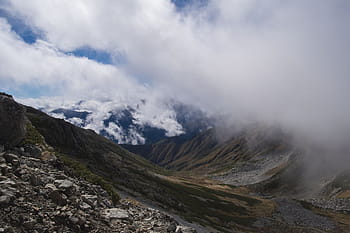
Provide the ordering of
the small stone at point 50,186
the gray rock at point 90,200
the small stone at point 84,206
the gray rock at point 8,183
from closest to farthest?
the gray rock at point 8,183 → the small stone at point 50,186 → the small stone at point 84,206 → the gray rock at point 90,200

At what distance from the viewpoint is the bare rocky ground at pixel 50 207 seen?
1198 cm

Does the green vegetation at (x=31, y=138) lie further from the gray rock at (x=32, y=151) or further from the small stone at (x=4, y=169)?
the small stone at (x=4, y=169)

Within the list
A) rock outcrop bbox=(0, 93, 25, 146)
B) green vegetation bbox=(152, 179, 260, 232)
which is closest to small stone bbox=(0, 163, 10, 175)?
rock outcrop bbox=(0, 93, 25, 146)

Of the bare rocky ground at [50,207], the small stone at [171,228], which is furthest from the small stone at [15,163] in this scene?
the small stone at [171,228]

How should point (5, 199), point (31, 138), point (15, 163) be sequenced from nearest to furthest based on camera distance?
1. point (5, 199)
2. point (15, 163)
3. point (31, 138)

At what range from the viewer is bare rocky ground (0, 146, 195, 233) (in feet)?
39.3

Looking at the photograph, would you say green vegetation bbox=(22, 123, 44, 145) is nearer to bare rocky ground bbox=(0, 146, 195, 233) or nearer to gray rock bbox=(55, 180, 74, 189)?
bare rocky ground bbox=(0, 146, 195, 233)

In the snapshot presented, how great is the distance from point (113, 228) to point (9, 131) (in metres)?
11.5

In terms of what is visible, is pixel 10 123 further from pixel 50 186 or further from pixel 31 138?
pixel 50 186

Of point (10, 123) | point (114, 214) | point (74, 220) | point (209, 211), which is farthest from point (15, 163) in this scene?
point (209, 211)

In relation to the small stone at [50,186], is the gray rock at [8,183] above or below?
below

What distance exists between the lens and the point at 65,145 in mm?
64938

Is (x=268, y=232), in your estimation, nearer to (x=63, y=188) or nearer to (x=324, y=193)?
(x=63, y=188)

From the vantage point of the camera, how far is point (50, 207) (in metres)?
13.6
